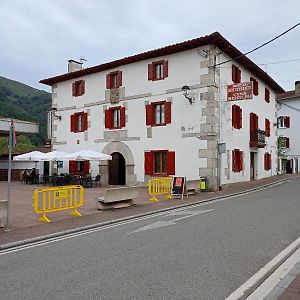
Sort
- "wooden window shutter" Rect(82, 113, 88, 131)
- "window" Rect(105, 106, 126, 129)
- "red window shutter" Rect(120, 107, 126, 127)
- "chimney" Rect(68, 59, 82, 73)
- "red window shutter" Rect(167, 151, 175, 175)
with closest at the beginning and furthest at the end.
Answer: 1. "red window shutter" Rect(167, 151, 175, 175)
2. "red window shutter" Rect(120, 107, 126, 127)
3. "window" Rect(105, 106, 126, 129)
4. "wooden window shutter" Rect(82, 113, 88, 131)
5. "chimney" Rect(68, 59, 82, 73)

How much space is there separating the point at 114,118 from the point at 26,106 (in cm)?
7477

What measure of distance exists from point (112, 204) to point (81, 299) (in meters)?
8.83

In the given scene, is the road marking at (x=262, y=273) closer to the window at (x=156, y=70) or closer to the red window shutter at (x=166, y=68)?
the red window shutter at (x=166, y=68)

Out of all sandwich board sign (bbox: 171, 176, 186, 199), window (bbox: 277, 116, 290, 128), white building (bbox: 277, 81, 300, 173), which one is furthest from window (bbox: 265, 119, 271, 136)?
window (bbox: 277, 116, 290, 128)

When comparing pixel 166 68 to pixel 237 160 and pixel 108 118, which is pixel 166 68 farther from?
pixel 237 160

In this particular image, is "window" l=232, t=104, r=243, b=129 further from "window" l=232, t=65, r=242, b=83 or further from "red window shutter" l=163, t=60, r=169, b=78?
"red window shutter" l=163, t=60, r=169, b=78

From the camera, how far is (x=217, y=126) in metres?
20.4

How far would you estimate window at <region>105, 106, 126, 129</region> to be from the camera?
79.7 ft

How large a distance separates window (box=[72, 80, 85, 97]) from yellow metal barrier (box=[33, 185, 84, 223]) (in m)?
15.8

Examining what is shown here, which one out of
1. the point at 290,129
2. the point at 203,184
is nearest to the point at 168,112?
the point at 203,184

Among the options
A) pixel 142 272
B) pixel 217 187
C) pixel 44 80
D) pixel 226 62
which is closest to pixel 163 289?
pixel 142 272

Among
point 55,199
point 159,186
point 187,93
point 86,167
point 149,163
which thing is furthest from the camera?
point 86,167

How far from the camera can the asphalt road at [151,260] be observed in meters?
4.79

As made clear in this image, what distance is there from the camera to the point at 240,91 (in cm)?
1897
